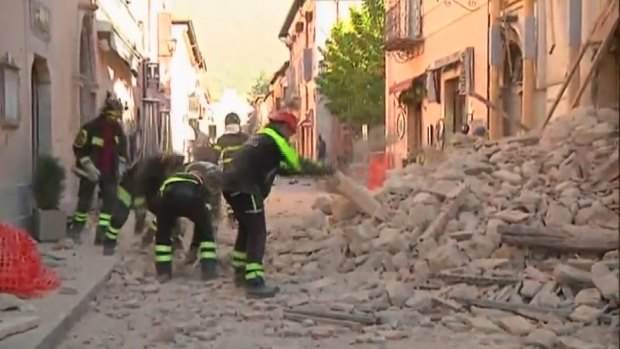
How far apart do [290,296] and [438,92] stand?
572 inches

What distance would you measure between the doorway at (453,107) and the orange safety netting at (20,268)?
45.4ft

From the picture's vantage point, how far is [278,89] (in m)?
73.1

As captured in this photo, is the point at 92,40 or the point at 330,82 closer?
the point at 92,40

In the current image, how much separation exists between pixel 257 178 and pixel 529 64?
824cm

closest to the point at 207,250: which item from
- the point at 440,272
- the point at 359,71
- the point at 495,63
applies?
the point at 440,272

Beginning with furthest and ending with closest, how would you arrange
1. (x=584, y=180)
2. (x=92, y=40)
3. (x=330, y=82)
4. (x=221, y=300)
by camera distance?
(x=330, y=82)
(x=92, y=40)
(x=584, y=180)
(x=221, y=300)

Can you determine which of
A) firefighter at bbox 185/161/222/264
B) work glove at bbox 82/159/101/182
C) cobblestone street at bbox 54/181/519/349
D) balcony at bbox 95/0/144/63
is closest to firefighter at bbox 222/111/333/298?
cobblestone street at bbox 54/181/519/349

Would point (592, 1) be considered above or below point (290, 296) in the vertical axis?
above

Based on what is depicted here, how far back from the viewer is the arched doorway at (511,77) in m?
16.6

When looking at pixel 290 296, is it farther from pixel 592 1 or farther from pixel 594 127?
pixel 592 1

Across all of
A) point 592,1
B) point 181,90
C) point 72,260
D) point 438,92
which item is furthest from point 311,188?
point 181,90

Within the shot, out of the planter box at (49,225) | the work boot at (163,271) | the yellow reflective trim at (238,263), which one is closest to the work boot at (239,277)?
the yellow reflective trim at (238,263)

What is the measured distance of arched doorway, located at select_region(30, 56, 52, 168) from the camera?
44.4 feet

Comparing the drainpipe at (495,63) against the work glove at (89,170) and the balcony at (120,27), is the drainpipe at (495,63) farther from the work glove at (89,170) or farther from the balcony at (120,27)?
the work glove at (89,170)
